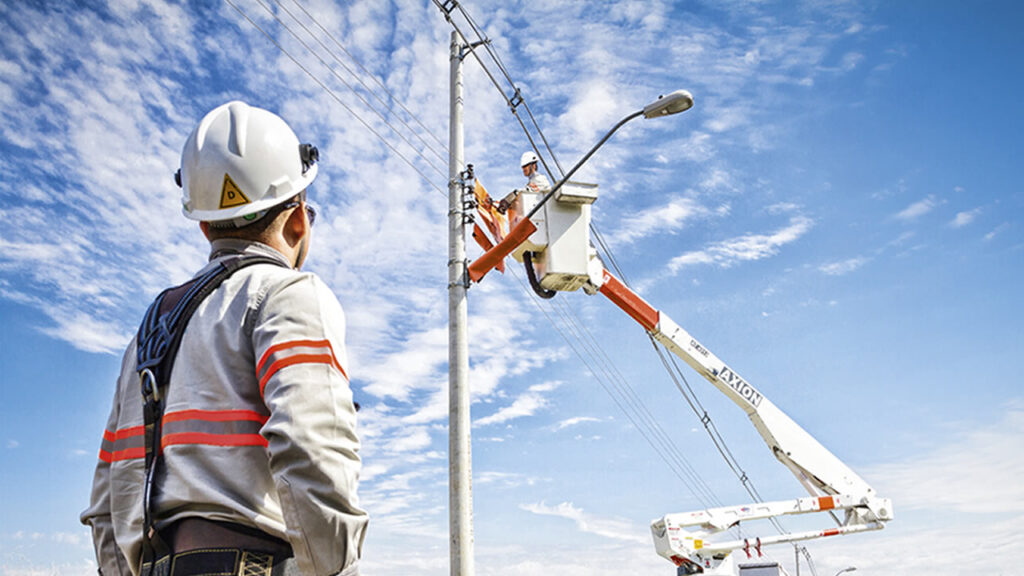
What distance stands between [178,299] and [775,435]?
11.9m

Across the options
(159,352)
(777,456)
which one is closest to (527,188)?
(777,456)

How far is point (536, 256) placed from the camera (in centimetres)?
945

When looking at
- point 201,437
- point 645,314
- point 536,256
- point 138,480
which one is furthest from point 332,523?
point 645,314

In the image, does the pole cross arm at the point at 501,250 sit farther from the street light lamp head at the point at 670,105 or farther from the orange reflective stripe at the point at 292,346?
the orange reflective stripe at the point at 292,346

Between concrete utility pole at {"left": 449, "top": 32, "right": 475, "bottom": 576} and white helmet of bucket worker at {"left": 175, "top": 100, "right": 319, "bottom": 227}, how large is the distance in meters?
6.18

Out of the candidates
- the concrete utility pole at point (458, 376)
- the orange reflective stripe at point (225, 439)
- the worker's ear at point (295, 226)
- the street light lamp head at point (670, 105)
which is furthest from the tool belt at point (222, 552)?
the street light lamp head at point (670, 105)

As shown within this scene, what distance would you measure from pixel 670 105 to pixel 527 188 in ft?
8.12

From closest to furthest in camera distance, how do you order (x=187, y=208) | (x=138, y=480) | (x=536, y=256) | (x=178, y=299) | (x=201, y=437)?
(x=201, y=437)
(x=138, y=480)
(x=178, y=299)
(x=187, y=208)
(x=536, y=256)

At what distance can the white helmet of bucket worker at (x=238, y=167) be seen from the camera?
208 centimetres

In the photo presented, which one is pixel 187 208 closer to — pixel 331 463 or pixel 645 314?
pixel 331 463

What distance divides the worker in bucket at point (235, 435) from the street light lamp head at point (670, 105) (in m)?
6.26

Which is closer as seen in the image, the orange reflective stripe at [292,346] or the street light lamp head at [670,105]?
the orange reflective stripe at [292,346]

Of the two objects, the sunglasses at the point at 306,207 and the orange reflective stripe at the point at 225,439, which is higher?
the sunglasses at the point at 306,207

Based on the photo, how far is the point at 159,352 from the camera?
183 cm
